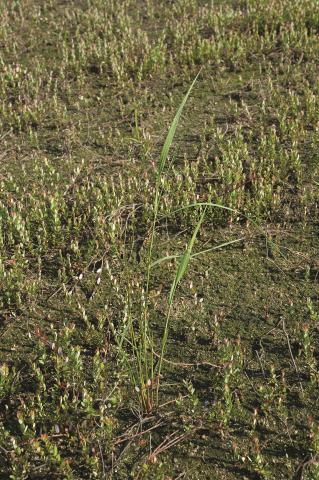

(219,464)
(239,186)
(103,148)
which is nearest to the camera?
(219,464)

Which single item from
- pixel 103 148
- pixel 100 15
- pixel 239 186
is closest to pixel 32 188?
pixel 103 148

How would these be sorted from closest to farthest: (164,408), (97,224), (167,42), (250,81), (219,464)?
1. (219,464)
2. (164,408)
3. (97,224)
4. (250,81)
5. (167,42)

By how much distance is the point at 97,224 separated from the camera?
6.26 m

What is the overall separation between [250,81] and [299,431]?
5351 mm

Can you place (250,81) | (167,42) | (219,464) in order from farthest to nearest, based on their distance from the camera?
(167,42), (250,81), (219,464)

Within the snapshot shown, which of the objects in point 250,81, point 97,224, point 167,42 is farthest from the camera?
point 167,42

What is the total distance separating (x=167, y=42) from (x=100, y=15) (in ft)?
4.34

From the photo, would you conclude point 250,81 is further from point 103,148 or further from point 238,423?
point 238,423

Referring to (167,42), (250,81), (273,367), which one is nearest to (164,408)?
(273,367)

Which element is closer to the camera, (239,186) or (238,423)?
(238,423)

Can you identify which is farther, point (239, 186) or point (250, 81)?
point (250, 81)

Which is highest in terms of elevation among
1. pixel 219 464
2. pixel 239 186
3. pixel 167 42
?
pixel 167 42

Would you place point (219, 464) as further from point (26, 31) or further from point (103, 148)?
point (26, 31)

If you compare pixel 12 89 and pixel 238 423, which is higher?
pixel 12 89
